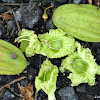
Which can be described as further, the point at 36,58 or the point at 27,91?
the point at 36,58

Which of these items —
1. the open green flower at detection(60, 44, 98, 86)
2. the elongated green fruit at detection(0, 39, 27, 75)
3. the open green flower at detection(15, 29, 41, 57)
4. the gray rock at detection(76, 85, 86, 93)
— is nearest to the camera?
the elongated green fruit at detection(0, 39, 27, 75)

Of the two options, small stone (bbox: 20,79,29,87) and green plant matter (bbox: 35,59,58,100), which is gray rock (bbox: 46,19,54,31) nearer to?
green plant matter (bbox: 35,59,58,100)

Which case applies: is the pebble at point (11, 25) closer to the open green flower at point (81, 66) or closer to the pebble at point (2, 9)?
the pebble at point (2, 9)

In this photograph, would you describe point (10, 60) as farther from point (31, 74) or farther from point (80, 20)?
point (80, 20)

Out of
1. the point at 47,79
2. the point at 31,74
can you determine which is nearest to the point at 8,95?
the point at 31,74

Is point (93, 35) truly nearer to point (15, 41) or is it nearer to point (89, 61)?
point (89, 61)

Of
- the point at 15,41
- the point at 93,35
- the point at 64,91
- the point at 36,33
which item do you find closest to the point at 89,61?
the point at 93,35

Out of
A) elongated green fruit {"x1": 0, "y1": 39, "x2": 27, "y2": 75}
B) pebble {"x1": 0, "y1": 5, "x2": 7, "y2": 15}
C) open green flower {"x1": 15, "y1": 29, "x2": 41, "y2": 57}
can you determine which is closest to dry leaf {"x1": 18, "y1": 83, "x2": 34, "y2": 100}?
elongated green fruit {"x1": 0, "y1": 39, "x2": 27, "y2": 75}
